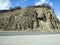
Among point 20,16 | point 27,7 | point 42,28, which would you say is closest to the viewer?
point 42,28

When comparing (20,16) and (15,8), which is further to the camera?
(15,8)

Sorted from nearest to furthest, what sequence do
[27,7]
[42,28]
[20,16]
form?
[42,28] < [20,16] < [27,7]

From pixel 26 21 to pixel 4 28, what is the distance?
33.9 feet

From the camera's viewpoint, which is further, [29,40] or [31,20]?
[31,20]

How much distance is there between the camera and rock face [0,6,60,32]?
70875mm

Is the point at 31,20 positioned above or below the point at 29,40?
above

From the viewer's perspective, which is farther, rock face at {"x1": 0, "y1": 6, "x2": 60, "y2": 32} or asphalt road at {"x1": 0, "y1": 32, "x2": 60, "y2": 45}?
rock face at {"x1": 0, "y1": 6, "x2": 60, "y2": 32}

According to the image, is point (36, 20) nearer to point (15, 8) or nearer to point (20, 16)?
point (20, 16)

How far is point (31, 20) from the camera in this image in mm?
73125

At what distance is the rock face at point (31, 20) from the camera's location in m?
70.9

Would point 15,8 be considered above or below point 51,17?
above

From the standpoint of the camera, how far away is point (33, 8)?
7894 centimetres

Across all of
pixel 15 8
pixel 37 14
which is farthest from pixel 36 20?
pixel 15 8

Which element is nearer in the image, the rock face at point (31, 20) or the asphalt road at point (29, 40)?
the asphalt road at point (29, 40)
